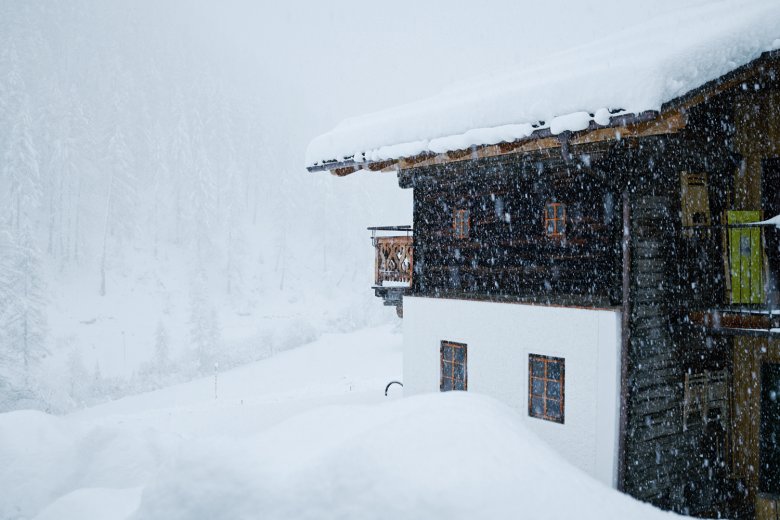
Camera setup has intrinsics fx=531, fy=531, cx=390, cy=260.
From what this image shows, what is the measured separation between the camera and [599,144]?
774 centimetres

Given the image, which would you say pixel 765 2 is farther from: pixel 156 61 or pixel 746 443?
pixel 156 61

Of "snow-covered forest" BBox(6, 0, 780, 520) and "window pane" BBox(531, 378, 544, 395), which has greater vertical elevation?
"snow-covered forest" BBox(6, 0, 780, 520)

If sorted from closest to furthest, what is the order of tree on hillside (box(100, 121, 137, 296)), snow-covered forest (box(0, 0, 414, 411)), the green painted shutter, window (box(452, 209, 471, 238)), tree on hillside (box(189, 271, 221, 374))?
the green painted shutter, window (box(452, 209, 471, 238)), snow-covered forest (box(0, 0, 414, 411)), tree on hillside (box(189, 271, 221, 374)), tree on hillside (box(100, 121, 137, 296))

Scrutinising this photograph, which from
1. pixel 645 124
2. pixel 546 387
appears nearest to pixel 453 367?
pixel 546 387

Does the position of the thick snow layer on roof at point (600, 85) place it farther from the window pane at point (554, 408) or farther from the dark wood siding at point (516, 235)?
the window pane at point (554, 408)

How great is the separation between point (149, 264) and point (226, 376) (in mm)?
26276

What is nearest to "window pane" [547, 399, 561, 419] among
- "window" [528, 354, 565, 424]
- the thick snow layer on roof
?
"window" [528, 354, 565, 424]

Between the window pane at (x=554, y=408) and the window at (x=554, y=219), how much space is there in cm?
264

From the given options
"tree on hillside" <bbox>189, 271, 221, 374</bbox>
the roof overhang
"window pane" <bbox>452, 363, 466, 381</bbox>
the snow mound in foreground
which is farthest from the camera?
"tree on hillside" <bbox>189, 271, 221, 374</bbox>

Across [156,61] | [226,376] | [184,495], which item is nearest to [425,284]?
[184,495]

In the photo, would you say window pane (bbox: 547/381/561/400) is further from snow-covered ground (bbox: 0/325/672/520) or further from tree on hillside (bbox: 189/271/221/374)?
tree on hillside (bbox: 189/271/221/374)

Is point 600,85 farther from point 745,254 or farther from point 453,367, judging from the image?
point 453,367

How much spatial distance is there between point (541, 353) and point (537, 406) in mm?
880

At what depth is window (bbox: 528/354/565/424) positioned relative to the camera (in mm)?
8235
